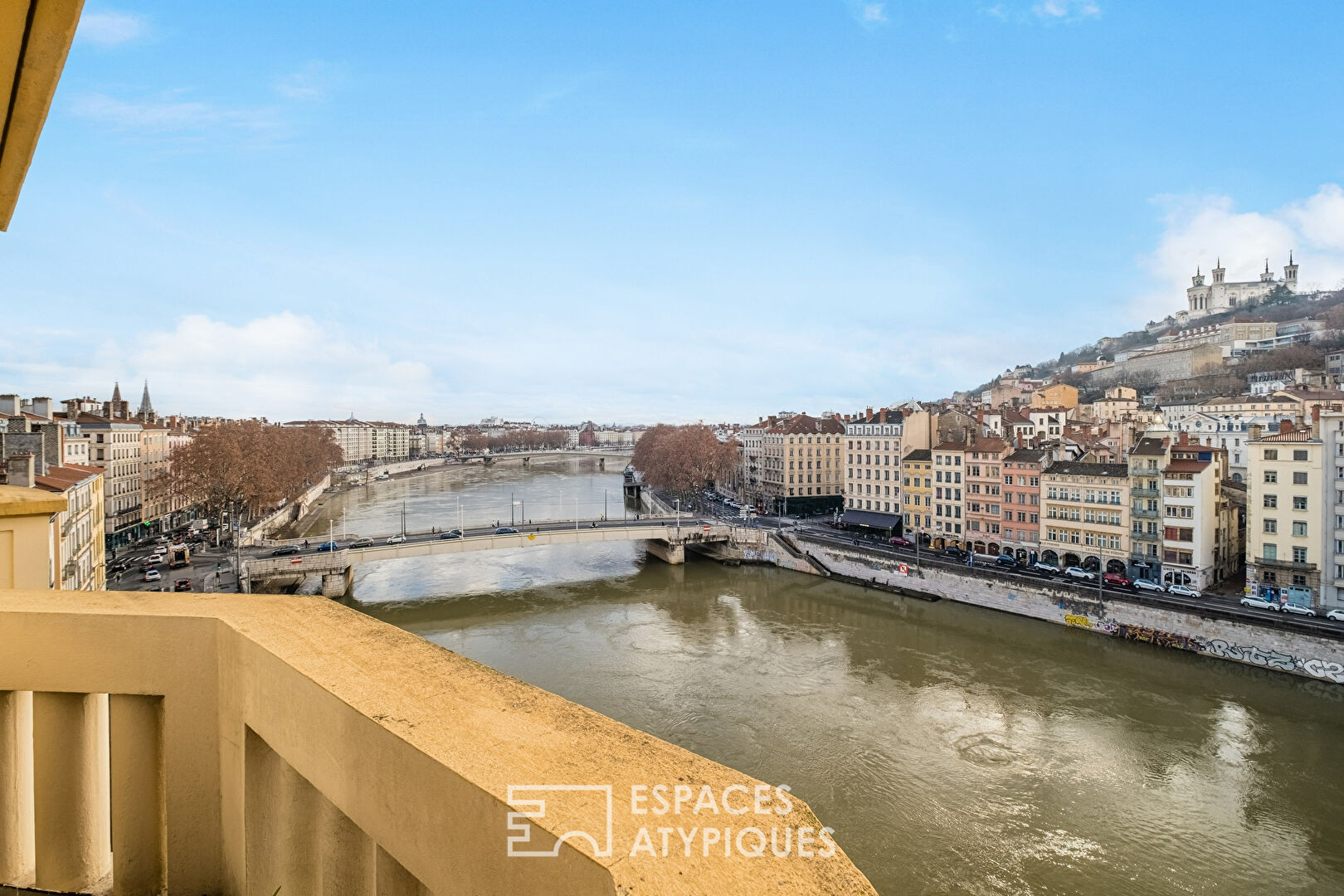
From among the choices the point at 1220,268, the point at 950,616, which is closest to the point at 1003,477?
the point at 950,616

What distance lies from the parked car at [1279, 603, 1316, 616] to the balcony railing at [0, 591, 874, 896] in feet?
87.0

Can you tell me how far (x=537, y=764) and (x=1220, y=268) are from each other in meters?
134

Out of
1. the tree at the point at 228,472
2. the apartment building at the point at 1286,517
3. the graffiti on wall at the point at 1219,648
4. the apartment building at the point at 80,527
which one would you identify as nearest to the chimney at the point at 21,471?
the apartment building at the point at 80,527

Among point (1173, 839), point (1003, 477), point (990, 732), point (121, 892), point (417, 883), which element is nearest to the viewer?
point (417, 883)

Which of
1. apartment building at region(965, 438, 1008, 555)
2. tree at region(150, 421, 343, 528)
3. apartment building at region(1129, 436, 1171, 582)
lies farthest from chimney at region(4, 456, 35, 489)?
apartment building at region(1129, 436, 1171, 582)

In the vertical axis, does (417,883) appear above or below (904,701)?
above

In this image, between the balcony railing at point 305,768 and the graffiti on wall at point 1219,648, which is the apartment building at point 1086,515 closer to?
the graffiti on wall at point 1219,648

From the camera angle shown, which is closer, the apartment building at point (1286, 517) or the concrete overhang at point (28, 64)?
the concrete overhang at point (28, 64)

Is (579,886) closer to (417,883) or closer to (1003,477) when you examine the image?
(417,883)

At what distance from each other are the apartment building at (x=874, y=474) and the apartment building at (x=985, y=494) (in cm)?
467

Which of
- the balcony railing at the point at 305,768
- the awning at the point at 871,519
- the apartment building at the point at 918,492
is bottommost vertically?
the awning at the point at 871,519

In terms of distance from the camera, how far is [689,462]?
43812 millimetres

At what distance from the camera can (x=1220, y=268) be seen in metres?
103

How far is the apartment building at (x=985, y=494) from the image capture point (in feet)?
102
